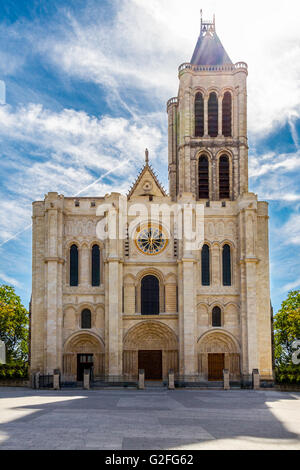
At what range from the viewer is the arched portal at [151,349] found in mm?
37938

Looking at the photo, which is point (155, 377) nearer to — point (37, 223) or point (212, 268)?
point (212, 268)

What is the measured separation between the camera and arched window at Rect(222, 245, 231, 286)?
38969 mm

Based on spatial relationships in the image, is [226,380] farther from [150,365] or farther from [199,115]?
[199,115]

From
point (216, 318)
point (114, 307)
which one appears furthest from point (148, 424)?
point (216, 318)

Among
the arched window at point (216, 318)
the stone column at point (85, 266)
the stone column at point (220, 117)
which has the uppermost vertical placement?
the stone column at point (220, 117)

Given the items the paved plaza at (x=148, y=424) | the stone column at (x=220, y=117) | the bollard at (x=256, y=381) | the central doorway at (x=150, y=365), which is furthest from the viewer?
the stone column at (x=220, y=117)

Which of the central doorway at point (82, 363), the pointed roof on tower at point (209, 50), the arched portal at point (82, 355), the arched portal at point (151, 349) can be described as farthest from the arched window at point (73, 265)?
the pointed roof on tower at point (209, 50)

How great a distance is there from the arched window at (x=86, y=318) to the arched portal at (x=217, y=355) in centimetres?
788

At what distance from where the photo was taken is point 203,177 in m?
43.9

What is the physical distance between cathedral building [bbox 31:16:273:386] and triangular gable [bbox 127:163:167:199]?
14.0 feet

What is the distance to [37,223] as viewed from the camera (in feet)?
129

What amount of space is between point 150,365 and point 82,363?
15.8 feet

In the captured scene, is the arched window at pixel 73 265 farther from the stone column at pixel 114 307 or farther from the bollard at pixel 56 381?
the bollard at pixel 56 381
